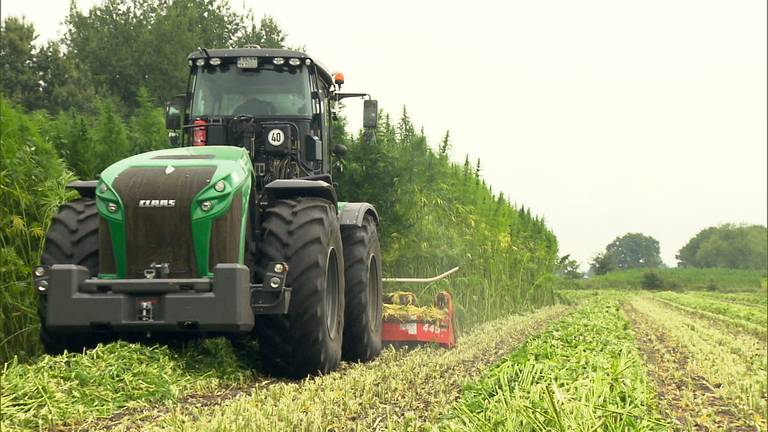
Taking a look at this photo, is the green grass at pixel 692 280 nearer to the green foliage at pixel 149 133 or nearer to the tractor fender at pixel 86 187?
the green foliage at pixel 149 133

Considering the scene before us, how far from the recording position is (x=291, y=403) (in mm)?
5660

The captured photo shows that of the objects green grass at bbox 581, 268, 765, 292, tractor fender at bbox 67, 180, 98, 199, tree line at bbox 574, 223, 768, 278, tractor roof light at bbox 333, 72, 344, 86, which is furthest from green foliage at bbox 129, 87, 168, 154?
tree line at bbox 574, 223, 768, 278

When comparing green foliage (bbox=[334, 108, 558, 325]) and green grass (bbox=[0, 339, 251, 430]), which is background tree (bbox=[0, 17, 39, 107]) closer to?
green foliage (bbox=[334, 108, 558, 325])

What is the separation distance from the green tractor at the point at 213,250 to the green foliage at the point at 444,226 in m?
1.85

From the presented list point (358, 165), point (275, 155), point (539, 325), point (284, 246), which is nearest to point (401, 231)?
point (358, 165)

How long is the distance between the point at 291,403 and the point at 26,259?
503 cm

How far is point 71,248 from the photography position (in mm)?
7246

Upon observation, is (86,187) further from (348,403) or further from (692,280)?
(692,280)

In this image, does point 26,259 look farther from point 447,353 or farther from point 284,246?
point 447,353

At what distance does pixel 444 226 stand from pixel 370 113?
1010 cm

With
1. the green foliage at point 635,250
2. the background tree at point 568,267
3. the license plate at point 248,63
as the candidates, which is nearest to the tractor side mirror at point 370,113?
the license plate at point 248,63

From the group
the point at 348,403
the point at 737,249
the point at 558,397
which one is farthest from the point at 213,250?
the point at 737,249

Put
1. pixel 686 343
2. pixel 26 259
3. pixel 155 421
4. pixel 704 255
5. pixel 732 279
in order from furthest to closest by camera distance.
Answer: pixel 704 255
pixel 732 279
pixel 686 343
pixel 26 259
pixel 155 421

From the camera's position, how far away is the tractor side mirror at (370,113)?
30.4ft
